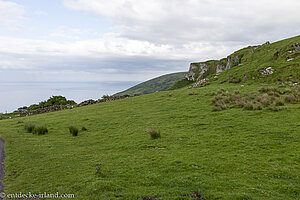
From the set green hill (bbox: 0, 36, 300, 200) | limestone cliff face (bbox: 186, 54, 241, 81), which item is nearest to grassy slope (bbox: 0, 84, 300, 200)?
green hill (bbox: 0, 36, 300, 200)

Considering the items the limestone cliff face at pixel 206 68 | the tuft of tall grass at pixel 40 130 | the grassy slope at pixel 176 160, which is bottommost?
the grassy slope at pixel 176 160

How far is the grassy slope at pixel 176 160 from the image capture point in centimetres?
805

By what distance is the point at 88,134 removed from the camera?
66.4 feet

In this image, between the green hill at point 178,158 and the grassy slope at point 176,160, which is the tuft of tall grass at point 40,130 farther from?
the grassy slope at point 176,160

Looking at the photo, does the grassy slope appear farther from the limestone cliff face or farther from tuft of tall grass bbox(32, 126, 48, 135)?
the limestone cliff face

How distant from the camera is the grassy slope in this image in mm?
8047

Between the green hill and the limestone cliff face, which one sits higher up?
the limestone cliff face

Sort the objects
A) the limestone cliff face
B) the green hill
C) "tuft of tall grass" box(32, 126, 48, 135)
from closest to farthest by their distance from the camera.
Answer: the green hill, "tuft of tall grass" box(32, 126, 48, 135), the limestone cliff face

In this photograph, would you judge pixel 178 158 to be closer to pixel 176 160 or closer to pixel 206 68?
pixel 176 160

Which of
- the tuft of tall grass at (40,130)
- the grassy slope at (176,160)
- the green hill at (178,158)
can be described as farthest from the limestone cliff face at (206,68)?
the tuft of tall grass at (40,130)

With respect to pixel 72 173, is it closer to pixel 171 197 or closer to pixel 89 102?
pixel 171 197

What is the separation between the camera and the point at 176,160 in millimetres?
10914

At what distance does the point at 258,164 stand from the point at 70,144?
14.8m

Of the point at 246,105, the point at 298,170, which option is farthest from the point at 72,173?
the point at 246,105
